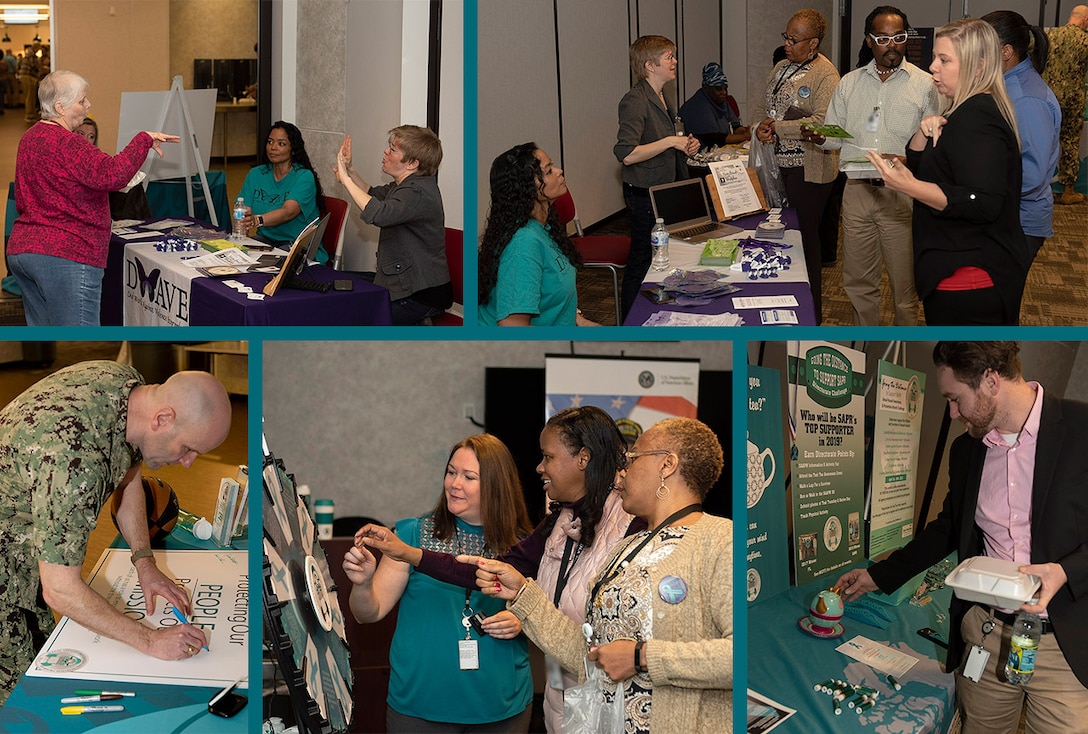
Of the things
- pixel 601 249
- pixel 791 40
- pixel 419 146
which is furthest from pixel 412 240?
pixel 791 40

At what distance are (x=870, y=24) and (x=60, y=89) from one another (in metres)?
3.31

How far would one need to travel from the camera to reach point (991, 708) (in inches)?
111

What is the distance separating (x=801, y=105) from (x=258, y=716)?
11.9ft

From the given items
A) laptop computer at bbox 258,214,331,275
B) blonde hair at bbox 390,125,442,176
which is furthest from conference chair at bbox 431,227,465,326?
laptop computer at bbox 258,214,331,275

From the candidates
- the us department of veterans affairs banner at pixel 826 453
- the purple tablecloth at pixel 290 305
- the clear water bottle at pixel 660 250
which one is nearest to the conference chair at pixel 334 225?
the purple tablecloth at pixel 290 305

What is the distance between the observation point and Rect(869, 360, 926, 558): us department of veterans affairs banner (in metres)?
3.16

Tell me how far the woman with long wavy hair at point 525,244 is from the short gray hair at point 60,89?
178cm

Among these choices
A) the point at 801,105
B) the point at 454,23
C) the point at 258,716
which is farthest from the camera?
the point at 454,23

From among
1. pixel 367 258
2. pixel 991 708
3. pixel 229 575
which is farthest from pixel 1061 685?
pixel 367 258

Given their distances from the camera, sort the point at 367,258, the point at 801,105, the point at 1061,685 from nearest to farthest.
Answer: the point at 1061,685 < the point at 801,105 < the point at 367,258

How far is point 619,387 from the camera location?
2.77 m

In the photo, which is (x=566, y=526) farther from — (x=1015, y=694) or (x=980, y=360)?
(x=1015, y=694)

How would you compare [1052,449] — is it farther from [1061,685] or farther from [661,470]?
[661,470]

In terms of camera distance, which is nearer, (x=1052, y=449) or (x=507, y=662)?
(x=1052, y=449)
